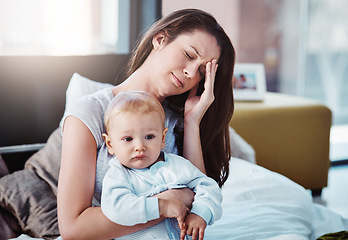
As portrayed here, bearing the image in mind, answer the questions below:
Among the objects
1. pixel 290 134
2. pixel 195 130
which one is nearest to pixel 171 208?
pixel 195 130

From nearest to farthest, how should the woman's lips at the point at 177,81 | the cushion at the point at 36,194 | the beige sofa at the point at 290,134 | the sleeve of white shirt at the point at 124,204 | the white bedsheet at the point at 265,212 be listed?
the sleeve of white shirt at the point at 124,204, the woman's lips at the point at 177,81, the white bedsheet at the point at 265,212, the cushion at the point at 36,194, the beige sofa at the point at 290,134

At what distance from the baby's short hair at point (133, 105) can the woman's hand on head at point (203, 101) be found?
0.18m

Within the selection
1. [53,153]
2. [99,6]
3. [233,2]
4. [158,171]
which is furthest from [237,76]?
[158,171]

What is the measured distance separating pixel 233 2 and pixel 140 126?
367 cm

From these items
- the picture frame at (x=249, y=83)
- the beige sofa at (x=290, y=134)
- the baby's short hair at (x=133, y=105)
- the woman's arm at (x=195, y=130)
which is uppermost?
the baby's short hair at (x=133, y=105)

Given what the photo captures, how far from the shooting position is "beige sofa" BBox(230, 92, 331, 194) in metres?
2.76

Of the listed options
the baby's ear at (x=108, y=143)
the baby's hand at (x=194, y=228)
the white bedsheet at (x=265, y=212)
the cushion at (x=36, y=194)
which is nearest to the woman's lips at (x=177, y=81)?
the baby's ear at (x=108, y=143)

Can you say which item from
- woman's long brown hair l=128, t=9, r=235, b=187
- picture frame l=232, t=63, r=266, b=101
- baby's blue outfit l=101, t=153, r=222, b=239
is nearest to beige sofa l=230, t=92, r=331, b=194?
picture frame l=232, t=63, r=266, b=101

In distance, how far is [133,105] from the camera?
1012mm

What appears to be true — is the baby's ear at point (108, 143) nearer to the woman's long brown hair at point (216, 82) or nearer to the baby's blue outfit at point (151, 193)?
the baby's blue outfit at point (151, 193)

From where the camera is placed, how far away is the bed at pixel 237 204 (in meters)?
1.60

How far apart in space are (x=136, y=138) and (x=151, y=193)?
131 millimetres

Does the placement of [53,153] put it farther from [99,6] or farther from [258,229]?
[99,6]

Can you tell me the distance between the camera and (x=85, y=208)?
107cm
